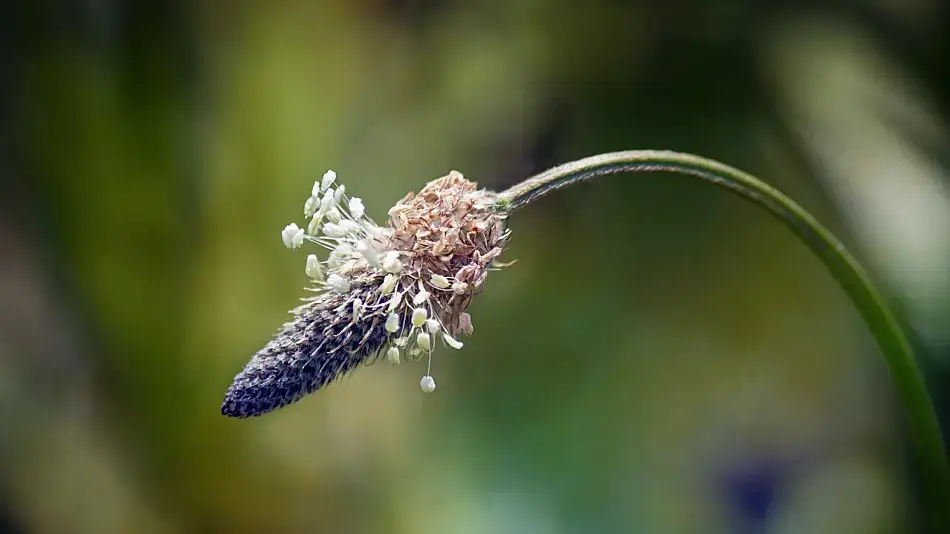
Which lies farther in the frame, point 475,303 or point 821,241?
point 475,303

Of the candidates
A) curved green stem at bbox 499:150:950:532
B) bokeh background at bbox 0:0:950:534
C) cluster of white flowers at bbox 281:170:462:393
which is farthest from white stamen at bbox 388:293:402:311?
bokeh background at bbox 0:0:950:534

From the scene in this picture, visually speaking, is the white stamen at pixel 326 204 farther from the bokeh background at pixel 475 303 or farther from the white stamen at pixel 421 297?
the bokeh background at pixel 475 303

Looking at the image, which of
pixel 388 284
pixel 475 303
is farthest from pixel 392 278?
pixel 475 303

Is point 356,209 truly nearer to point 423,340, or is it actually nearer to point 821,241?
point 423,340

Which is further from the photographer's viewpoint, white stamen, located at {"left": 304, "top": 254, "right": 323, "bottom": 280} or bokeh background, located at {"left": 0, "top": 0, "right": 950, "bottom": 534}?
bokeh background, located at {"left": 0, "top": 0, "right": 950, "bottom": 534}

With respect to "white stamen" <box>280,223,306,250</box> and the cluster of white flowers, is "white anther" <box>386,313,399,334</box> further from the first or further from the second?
"white stamen" <box>280,223,306,250</box>

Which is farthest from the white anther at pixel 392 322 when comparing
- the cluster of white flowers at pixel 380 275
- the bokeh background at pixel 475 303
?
the bokeh background at pixel 475 303
